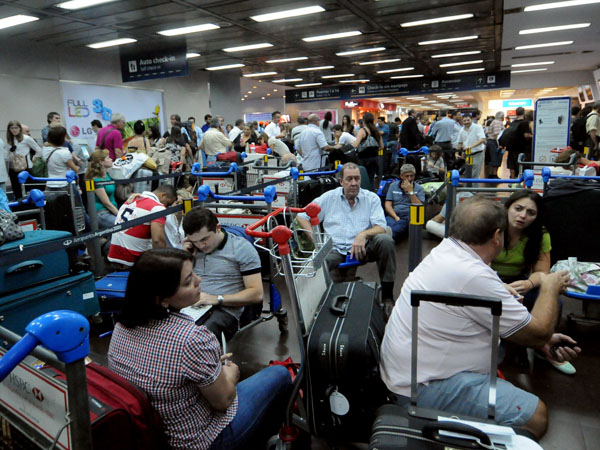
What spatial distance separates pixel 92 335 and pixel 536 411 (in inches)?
129

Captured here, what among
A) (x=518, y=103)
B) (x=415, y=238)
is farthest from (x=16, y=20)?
(x=518, y=103)

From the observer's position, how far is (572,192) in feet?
11.5

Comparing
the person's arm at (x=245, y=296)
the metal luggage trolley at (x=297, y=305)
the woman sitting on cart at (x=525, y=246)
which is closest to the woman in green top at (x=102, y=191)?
the person's arm at (x=245, y=296)

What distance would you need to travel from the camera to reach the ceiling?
723 cm

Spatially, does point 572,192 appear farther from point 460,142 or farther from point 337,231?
point 460,142

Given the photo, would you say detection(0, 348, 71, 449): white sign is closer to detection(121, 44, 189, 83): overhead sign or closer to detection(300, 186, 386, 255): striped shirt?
detection(300, 186, 386, 255): striped shirt

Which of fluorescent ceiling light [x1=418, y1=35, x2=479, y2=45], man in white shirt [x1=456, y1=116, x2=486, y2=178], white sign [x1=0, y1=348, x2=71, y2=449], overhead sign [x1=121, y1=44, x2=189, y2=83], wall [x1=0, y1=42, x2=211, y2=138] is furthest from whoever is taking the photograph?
fluorescent ceiling light [x1=418, y1=35, x2=479, y2=45]

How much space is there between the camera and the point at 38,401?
1102mm

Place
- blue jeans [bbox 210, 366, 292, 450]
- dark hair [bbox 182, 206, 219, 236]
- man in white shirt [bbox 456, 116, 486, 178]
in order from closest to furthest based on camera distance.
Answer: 1. blue jeans [bbox 210, 366, 292, 450]
2. dark hair [bbox 182, 206, 219, 236]
3. man in white shirt [bbox 456, 116, 486, 178]

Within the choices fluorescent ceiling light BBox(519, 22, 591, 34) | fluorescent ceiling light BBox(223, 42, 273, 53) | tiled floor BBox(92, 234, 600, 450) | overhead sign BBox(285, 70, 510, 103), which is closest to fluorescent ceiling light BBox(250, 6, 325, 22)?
fluorescent ceiling light BBox(223, 42, 273, 53)

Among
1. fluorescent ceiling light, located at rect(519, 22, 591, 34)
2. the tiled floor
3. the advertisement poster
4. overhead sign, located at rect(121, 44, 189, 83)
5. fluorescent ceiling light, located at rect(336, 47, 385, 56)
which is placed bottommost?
the tiled floor

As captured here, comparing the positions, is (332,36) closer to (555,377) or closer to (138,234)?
(138,234)

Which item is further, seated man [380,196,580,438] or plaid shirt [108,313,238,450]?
seated man [380,196,580,438]

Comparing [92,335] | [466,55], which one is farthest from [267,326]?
[466,55]
